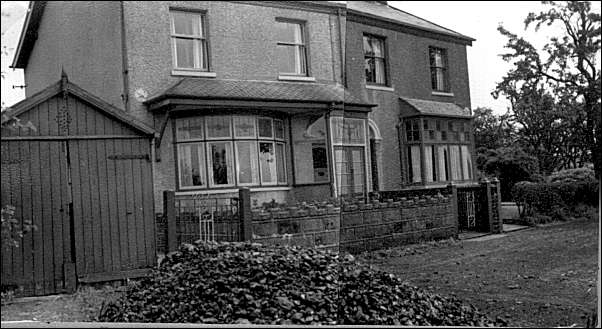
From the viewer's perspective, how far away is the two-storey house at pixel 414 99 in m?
1.43

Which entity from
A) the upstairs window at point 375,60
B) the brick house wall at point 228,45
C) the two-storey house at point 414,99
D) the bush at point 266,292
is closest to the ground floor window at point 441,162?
the two-storey house at point 414,99

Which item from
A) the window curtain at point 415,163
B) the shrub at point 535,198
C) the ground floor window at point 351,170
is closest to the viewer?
the shrub at point 535,198

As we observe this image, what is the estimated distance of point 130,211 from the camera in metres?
1.95

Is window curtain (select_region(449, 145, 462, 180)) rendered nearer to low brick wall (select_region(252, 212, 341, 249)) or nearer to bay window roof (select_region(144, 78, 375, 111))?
bay window roof (select_region(144, 78, 375, 111))

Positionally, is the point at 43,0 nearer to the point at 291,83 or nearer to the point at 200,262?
the point at 291,83

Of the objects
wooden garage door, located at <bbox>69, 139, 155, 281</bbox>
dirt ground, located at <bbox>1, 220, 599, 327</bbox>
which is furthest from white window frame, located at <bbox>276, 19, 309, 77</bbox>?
dirt ground, located at <bbox>1, 220, 599, 327</bbox>

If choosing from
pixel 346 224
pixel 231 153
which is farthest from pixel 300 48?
pixel 346 224

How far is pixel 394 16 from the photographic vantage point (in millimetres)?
1635

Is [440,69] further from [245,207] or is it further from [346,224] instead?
[245,207]

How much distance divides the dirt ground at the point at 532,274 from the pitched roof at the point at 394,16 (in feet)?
1.62

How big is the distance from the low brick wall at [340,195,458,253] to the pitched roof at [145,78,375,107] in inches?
14.9

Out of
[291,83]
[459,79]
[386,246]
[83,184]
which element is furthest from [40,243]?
[459,79]

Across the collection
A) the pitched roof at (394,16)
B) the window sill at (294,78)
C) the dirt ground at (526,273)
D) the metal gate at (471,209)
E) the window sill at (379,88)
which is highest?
the pitched roof at (394,16)

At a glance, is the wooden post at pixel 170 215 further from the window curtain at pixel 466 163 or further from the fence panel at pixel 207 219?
the window curtain at pixel 466 163
